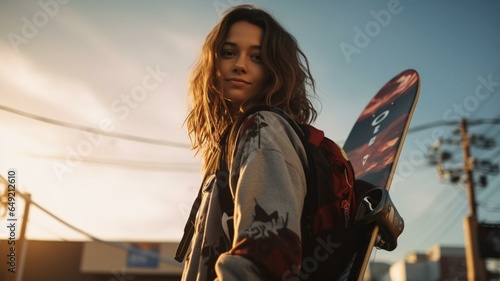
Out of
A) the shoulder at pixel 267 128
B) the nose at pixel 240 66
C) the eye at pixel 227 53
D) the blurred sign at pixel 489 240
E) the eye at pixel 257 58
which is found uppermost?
the blurred sign at pixel 489 240

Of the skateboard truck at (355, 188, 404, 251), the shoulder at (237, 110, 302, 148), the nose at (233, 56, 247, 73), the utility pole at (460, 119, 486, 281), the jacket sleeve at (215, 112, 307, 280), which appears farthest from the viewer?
the utility pole at (460, 119, 486, 281)

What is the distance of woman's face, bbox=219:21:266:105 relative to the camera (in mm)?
1613

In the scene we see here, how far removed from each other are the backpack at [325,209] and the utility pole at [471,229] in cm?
1471

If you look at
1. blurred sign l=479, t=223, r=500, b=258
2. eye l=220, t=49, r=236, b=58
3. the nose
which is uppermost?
blurred sign l=479, t=223, r=500, b=258

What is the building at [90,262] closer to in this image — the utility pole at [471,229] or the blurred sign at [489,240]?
the utility pole at [471,229]

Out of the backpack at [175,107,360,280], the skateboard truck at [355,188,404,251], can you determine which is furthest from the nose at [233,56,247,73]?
the skateboard truck at [355,188,404,251]

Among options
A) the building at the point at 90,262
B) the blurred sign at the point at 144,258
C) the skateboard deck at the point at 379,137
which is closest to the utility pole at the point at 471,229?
the skateboard deck at the point at 379,137

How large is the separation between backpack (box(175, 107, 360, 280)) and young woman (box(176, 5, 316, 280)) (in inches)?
1.7

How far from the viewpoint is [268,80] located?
166cm

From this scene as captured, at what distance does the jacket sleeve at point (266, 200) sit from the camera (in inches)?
40.3

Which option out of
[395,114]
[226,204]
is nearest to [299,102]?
[226,204]

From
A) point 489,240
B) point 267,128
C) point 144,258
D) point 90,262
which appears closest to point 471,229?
point 489,240

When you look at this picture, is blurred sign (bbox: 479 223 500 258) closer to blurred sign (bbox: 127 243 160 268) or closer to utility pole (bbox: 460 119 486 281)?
utility pole (bbox: 460 119 486 281)

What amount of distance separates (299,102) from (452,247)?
44.7m
